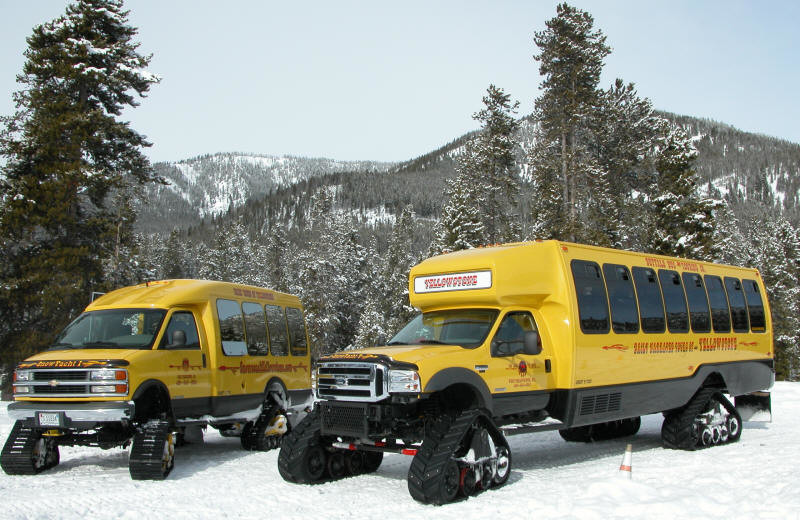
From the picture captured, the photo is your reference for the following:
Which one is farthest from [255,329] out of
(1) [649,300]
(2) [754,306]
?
(2) [754,306]

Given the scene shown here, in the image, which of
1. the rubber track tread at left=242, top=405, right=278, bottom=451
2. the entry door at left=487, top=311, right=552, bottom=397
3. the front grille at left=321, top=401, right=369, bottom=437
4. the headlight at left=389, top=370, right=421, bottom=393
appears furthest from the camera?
the rubber track tread at left=242, top=405, right=278, bottom=451

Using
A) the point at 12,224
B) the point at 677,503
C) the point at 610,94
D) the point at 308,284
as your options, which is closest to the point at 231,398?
the point at 677,503

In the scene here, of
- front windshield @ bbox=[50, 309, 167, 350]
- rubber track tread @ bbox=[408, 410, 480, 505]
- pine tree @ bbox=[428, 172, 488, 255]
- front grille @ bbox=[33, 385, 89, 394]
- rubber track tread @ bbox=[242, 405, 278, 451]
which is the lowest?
rubber track tread @ bbox=[242, 405, 278, 451]

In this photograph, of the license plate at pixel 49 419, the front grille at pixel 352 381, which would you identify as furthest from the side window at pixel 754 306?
the license plate at pixel 49 419

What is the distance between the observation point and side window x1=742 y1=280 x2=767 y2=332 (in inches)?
535

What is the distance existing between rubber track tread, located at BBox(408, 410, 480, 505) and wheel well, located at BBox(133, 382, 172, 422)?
4.45 meters

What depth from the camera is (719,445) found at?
11898mm

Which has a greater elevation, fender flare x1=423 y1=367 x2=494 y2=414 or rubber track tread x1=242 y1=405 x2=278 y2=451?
fender flare x1=423 y1=367 x2=494 y2=414

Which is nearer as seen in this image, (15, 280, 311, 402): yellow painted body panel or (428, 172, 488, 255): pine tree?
(15, 280, 311, 402): yellow painted body panel

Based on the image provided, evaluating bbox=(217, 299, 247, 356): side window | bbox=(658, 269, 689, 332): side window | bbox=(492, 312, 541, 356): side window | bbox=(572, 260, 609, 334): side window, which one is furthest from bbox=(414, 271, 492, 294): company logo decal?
bbox=(658, 269, 689, 332): side window

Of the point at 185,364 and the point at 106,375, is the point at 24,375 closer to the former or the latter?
the point at 106,375

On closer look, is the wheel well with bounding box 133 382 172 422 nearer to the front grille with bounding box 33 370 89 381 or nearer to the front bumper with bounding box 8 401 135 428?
the front bumper with bounding box 8 401 135 428

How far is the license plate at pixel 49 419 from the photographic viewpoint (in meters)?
9.23

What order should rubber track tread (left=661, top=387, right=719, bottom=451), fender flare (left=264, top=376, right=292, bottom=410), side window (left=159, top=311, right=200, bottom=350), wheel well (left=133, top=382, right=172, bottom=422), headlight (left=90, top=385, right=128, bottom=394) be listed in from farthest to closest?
fender flare (left=264, top=376, right=292, bottom=410), rubber track tread (left=661, top=387, right=719, bottom=451), side window (left=159, top=311, right=200, bottom=350), wheel well (left=133, top=382, right=172, bottom=422), headlight (left=90, top=385, right=128, bottom=394)
